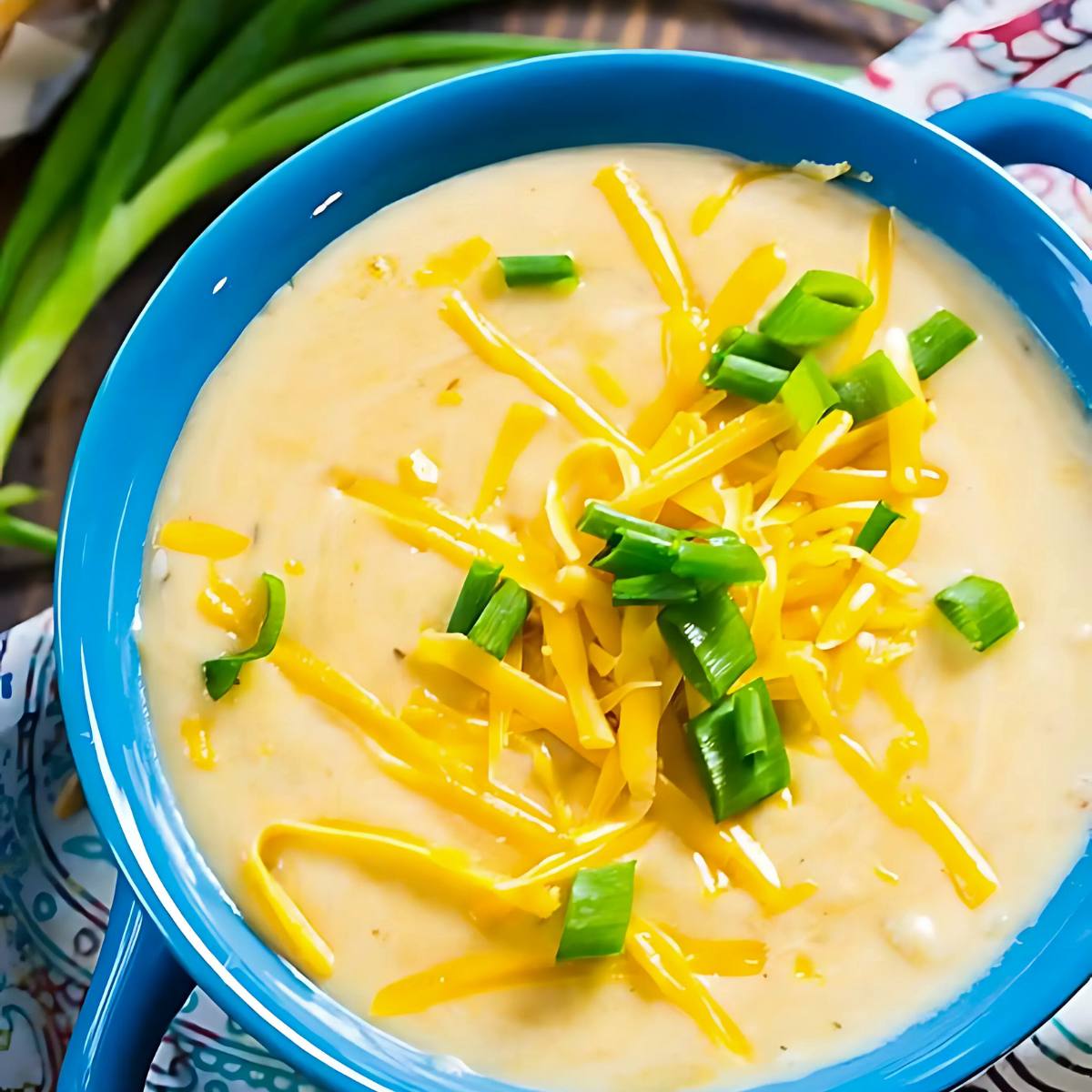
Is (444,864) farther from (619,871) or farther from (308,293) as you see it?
(308,293)

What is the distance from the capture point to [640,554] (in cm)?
88

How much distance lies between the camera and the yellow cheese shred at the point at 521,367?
98 centimetres

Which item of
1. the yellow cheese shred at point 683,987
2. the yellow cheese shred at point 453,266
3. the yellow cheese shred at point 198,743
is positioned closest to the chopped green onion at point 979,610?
the yellow cheese shred at point 683,987

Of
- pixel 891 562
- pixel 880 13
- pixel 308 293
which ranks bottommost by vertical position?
pixel 891 562

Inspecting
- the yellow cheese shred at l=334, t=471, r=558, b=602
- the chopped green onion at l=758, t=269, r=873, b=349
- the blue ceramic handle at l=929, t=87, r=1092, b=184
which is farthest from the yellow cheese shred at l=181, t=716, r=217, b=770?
the blue ceramic handle at l=929, t=87, r=1092, b=184

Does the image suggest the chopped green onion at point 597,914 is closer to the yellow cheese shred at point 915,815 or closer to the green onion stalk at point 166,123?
the yellow cheese shred at point 915,815

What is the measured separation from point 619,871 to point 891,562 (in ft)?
1.03

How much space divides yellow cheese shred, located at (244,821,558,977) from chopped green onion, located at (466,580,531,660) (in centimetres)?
16

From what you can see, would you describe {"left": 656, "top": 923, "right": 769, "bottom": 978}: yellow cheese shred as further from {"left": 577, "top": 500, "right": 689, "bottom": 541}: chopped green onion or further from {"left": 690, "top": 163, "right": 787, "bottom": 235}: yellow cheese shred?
{"left": 690, "top": 163, "right": 787, "bottom": 235}: yellow cheese shred

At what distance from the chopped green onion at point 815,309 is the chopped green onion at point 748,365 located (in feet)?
0.04

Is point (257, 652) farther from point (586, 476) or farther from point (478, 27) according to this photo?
point (478, 27)

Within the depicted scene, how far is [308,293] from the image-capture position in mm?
1061

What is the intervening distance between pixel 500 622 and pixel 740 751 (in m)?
0.20

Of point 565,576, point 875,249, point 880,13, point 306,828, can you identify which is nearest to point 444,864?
point 306,828
